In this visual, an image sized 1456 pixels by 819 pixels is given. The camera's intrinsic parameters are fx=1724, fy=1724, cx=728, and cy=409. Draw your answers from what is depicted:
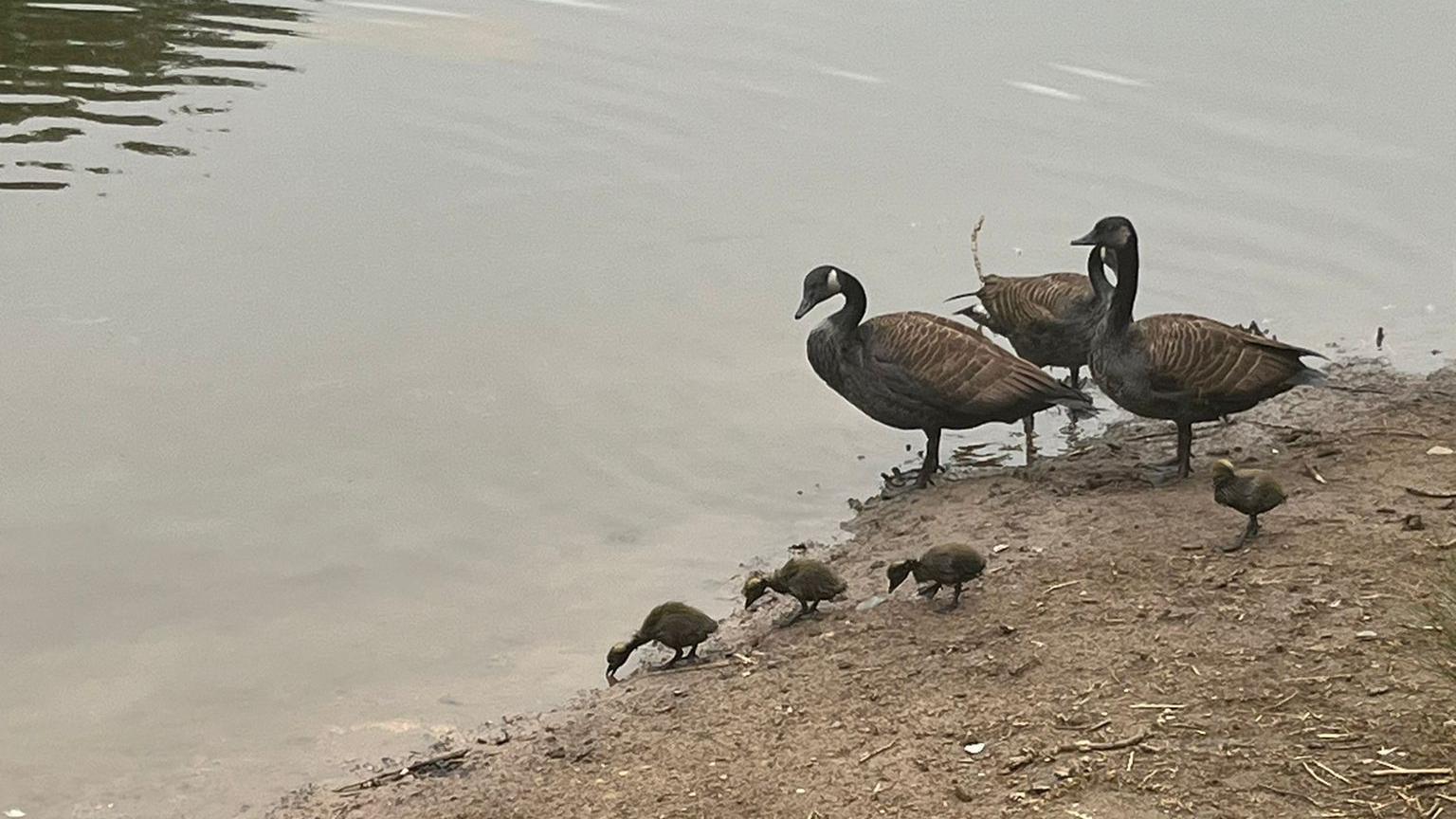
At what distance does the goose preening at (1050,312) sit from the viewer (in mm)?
10438

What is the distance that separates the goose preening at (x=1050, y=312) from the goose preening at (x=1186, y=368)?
1.06 m

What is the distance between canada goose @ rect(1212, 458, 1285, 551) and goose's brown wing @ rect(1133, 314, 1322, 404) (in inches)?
39.8

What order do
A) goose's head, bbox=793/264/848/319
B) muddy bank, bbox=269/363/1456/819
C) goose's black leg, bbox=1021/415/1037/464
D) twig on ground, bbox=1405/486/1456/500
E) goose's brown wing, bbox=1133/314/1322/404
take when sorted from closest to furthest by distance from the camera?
1. muddy bank, bbox=269/363/1456/819
2. twig on ground, bbox=1405/486/1456/500
3. goose's brown wing, bbox=1133/314/1322/404
4. goose's black leg, bbox=1021/415/1037/464
5. goose's head, bbox=793/264/848/319

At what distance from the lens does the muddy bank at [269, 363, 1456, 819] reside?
227 inches

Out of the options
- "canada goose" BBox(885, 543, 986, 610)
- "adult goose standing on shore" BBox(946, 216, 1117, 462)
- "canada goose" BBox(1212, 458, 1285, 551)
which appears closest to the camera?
"canada goose" BBox(885, 543, 986, 610)

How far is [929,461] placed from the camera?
9766 millimetres

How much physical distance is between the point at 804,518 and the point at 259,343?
3.89 metres

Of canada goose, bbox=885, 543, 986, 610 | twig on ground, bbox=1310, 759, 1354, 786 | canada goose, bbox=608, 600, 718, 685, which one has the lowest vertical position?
canada goose, bbox=608, 600, 718, 685

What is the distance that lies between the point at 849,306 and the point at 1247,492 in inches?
118

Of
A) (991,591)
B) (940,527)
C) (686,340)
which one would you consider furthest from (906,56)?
(991,591)

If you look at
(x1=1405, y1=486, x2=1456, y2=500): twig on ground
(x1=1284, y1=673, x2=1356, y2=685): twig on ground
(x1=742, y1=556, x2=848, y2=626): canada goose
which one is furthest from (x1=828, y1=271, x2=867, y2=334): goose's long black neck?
(x1=1284, y1=673, x2=1356, y2=685): twig on ground

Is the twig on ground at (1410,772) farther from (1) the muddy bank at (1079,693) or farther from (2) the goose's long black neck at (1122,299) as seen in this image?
(2) the goose's long black neck at (1122,299)

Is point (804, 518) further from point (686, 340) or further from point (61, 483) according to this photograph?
point (61, 483)

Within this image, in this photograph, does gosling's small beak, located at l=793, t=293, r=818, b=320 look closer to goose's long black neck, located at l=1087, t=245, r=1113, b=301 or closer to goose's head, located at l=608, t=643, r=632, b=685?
goose's long black neck, located at l=1087, t=245, r=1113, b=301
